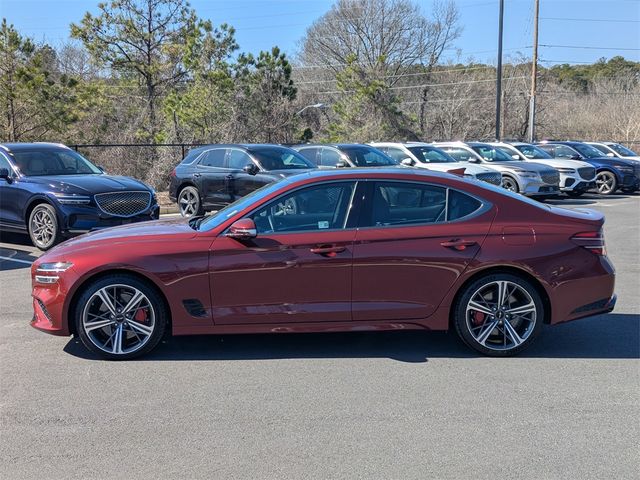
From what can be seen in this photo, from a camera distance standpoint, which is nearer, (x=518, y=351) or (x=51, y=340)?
(x=518, y=351)

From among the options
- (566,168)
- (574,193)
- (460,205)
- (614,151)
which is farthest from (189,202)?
(614,151)

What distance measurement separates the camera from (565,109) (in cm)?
4966

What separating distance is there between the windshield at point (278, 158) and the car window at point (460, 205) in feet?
28.5

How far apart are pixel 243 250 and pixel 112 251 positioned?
1067 millimetres

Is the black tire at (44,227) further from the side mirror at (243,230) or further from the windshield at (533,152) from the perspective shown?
the windshield at (533,152)

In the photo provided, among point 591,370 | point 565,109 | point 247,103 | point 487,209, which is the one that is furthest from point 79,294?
A: point 565,109

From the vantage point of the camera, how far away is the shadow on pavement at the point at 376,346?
18.6 ft

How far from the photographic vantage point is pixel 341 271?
5391 mm

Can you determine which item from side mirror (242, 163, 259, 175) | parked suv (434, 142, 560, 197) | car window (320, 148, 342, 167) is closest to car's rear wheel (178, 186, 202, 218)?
side mirror (242, 163, 259, 175)

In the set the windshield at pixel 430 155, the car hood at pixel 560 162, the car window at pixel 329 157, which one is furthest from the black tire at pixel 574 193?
the car window at pixel 329 157

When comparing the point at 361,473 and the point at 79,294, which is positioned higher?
the point at 79,294

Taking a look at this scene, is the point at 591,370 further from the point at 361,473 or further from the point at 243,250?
the point at 243,250

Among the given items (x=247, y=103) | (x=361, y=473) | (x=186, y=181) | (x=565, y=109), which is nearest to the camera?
(x=361, y=473)

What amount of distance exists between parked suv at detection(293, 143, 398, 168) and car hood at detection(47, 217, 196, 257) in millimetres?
10405
